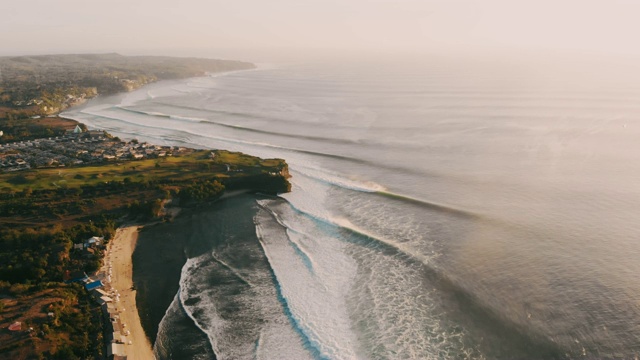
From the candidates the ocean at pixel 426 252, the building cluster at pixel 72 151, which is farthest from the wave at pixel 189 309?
the building cluster at pixel 72 151

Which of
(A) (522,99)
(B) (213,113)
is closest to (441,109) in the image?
(A) (522,99)

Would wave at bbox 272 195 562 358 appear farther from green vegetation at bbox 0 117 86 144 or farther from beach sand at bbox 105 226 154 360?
green vegetation at bbox 0 117 86 144

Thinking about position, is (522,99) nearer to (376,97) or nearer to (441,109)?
(441,109)

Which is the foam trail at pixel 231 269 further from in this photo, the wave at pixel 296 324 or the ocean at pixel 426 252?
the wave at pixel 296 324

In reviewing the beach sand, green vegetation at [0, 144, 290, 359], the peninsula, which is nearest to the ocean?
the beach sand

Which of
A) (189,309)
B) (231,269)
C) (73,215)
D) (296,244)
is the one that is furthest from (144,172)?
(189,309)

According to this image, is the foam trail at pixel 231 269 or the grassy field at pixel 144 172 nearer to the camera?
the foam trail at pixel 231 269
